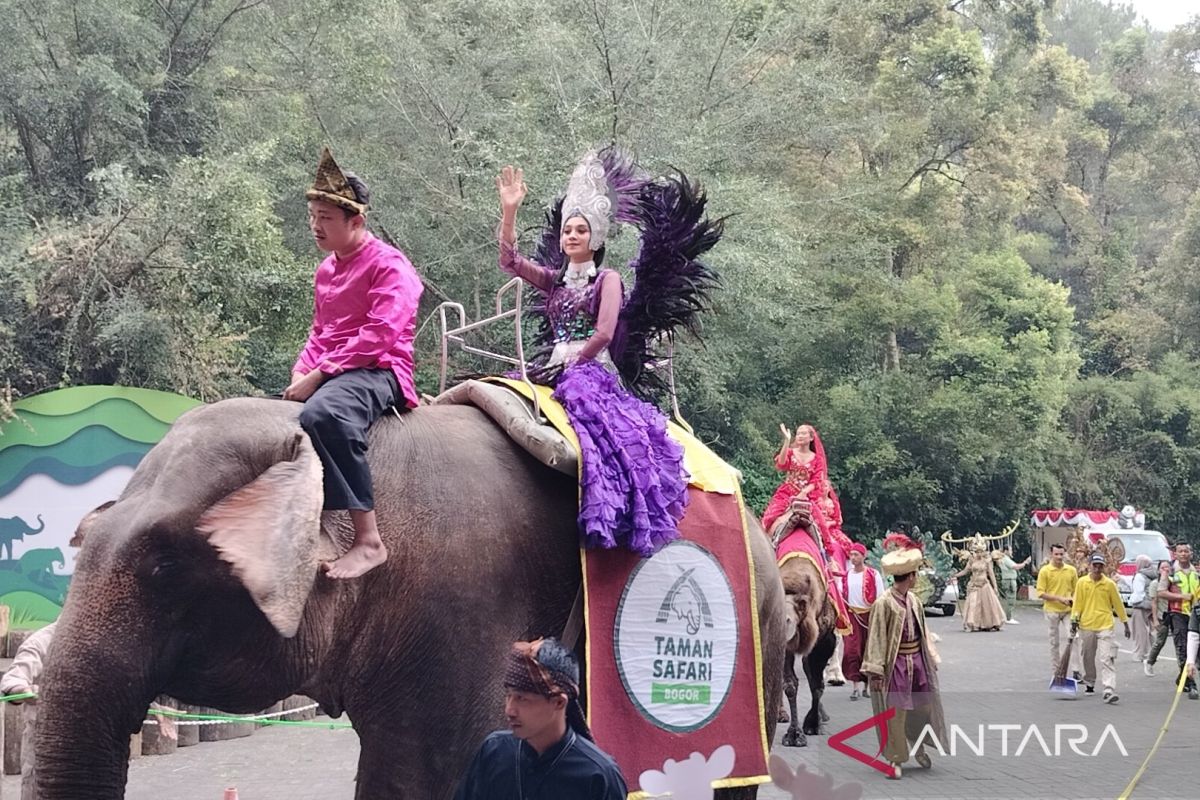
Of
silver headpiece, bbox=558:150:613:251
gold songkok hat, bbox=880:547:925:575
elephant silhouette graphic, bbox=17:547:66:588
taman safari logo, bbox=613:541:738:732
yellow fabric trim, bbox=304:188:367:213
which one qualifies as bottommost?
taman safari logo, bbox=613:541:738:732

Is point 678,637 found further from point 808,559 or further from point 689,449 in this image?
point 808,559

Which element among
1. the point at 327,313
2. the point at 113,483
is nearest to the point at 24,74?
the point at 113,483

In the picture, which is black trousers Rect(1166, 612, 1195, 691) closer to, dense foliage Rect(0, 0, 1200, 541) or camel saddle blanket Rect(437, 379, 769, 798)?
dense foliage Rect(0, 0, 1200, 541)

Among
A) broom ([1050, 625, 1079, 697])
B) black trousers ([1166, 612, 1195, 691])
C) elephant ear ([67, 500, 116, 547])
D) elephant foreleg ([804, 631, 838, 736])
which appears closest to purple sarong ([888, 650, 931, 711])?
elephant foreleg ([804, 631, 838, 736])

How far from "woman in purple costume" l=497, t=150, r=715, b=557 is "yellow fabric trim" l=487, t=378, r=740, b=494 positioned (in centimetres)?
5

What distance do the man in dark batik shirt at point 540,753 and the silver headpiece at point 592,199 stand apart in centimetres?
256

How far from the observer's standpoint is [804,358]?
3028 centimetres

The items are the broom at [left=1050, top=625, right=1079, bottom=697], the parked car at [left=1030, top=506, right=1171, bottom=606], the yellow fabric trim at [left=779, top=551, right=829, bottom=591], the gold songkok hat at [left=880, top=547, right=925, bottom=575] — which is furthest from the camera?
the parked car at [left=1030, top=506, right=1171, bottom=606]

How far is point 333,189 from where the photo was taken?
4.59 meters

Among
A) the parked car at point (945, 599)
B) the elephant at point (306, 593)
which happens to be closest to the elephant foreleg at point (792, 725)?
the elephant at point (306, 593)

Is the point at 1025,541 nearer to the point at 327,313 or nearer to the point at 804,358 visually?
the point at 804,358

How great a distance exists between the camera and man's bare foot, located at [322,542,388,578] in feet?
13.4

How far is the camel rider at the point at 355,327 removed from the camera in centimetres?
428

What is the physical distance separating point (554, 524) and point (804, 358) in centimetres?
2580
